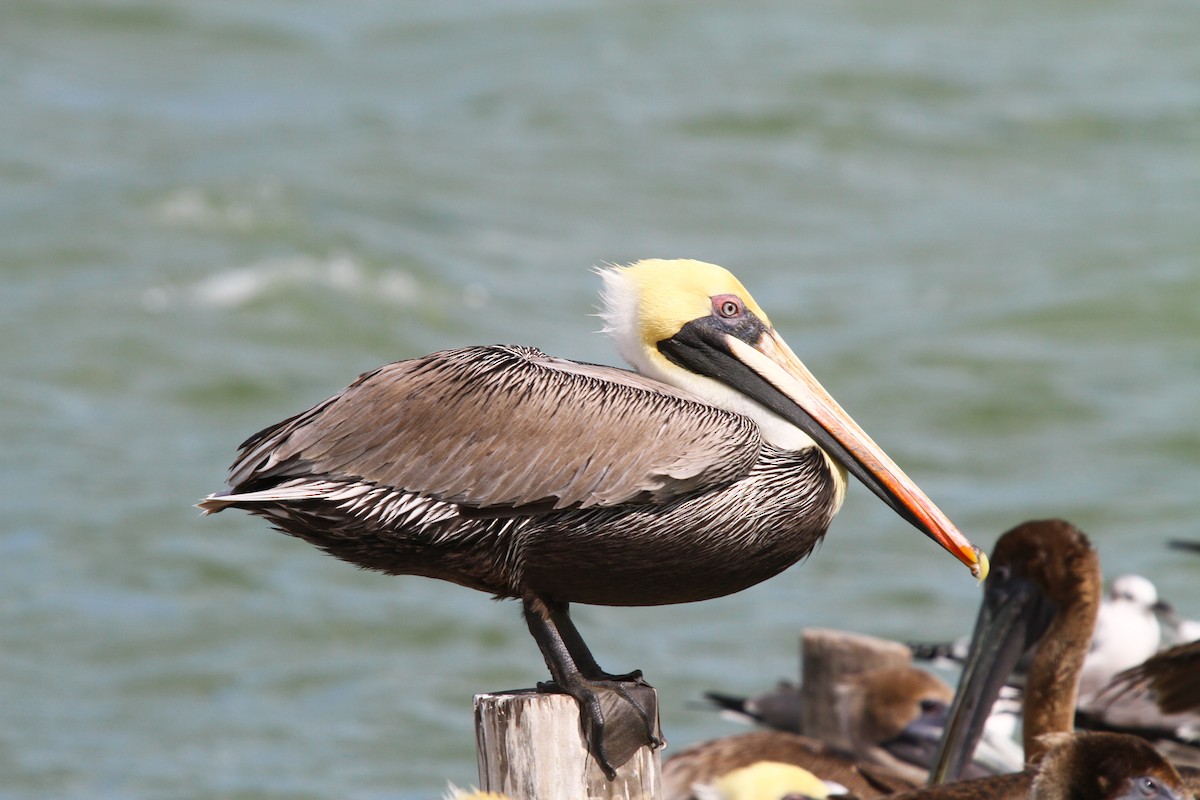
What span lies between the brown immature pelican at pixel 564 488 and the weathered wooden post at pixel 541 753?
0.03 meters

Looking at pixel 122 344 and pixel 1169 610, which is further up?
pixel 122 344

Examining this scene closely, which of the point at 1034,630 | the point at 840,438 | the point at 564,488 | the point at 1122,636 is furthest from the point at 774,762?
the point at 564,488

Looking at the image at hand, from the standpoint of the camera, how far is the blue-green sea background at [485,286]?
396 inches

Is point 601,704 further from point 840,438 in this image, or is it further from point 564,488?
point 840,438

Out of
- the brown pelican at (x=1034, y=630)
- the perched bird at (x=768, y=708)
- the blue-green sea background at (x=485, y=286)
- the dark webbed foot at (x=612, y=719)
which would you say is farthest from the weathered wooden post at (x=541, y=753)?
the blue-green sea background at (x=485, y=286)

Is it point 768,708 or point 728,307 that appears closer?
point 728,307

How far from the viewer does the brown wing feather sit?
9.88ft

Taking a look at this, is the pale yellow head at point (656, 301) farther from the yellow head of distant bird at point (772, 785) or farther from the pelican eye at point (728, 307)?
the yellow head of distant bird at point (772, 785)

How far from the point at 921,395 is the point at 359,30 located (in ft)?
47.1

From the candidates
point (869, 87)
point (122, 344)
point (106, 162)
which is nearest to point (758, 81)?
point (869, 87)

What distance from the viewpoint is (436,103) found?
875 inches

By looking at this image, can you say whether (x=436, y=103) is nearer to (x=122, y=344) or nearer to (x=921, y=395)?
(x=122, y=344)

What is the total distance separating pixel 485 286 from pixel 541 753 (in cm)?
1353

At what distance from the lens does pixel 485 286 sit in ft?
54.0
